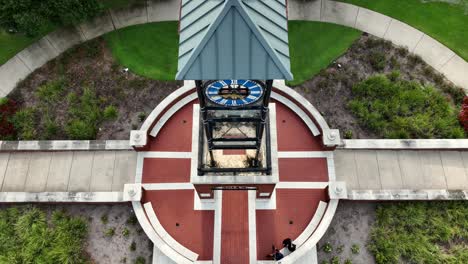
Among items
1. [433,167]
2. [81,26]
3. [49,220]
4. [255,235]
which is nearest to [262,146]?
[255,235]

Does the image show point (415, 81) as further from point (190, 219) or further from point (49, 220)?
point (49, 220)

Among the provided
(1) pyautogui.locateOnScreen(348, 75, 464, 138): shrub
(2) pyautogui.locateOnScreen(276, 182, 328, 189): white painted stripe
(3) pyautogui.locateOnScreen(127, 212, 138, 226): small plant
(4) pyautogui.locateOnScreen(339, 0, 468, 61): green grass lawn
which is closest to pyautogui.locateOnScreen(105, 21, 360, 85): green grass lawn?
(4) pyautogui.locateOnScreen(339, 0, 468, 61): green grass lawn

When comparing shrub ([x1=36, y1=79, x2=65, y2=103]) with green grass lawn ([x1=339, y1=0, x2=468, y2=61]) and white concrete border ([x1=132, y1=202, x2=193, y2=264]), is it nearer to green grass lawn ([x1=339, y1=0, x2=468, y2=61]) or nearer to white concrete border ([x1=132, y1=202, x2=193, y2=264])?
white concrete border ([x1=132, y1=202, x2=193, y2=264])

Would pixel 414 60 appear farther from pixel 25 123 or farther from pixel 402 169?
pixel 25 123

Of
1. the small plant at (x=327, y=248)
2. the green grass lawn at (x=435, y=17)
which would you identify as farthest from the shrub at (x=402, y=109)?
the small plant at (x=327, y=248)

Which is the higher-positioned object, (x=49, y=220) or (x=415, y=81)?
(x=415, y=81)

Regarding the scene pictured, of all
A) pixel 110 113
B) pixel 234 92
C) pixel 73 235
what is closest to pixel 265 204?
pixel 234 92
